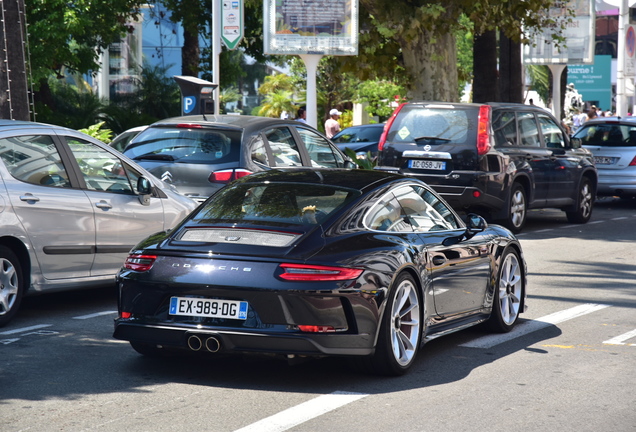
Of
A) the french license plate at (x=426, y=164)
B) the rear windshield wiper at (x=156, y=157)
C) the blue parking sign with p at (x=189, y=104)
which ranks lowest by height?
the french license plate at (x=426, y=164)

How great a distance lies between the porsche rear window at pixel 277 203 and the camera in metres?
6.59

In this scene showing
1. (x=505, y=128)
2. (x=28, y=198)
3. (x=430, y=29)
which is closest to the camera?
(x=28, y=198)

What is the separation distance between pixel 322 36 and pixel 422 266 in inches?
504

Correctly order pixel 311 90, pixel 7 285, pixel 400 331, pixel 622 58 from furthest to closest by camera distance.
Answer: pixel 622 58 < pixel 311 90 < pixel 7 285 < pixel 400 331

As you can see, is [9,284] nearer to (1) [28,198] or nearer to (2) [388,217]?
(1) [28,198]

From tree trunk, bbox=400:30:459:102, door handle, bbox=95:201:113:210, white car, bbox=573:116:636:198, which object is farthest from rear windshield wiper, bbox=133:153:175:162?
white car, bbox=573:116:636:198

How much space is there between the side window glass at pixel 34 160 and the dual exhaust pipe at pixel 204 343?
284 cm

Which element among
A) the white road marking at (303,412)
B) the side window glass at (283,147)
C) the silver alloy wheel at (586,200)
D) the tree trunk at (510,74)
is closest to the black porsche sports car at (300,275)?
the white road marking at (303,412)

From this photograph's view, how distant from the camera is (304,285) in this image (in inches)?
238

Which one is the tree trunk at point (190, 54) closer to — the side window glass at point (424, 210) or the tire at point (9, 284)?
the tire at point (9, 284)

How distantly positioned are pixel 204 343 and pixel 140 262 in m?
0.70

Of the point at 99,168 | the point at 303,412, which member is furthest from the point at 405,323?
the point at 99,168

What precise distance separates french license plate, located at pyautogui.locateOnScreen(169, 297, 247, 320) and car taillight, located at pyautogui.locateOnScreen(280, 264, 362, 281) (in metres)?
0.30

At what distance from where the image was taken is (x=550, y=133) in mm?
17125
